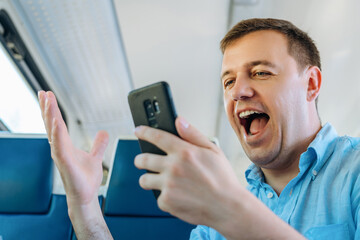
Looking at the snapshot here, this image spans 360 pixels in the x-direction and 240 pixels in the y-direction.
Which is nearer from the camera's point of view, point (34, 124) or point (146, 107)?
point (146, 107)

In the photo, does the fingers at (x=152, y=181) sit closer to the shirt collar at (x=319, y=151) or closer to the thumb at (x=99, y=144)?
the thumb at (x=99, y=144)

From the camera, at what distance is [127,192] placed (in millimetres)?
1932

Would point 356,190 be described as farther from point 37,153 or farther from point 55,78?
point 55,78

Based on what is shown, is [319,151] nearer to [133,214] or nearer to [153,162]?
[153,162]

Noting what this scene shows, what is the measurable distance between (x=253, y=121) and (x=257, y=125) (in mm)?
47

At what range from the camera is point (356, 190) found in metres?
1.01

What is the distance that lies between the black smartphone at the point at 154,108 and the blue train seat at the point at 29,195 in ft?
4.46

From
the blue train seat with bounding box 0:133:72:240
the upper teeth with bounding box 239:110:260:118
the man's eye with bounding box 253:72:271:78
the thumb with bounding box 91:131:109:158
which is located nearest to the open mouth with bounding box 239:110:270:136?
the upper teeth with bounding box 239:110:260:118

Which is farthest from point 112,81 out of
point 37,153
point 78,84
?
point 37,153

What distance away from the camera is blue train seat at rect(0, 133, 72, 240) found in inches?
70.1

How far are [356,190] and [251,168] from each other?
0.69 metres

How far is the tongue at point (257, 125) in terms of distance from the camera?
147cm

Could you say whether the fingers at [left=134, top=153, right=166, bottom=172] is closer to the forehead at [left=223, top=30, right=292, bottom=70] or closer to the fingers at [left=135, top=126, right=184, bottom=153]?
the fingers at [left=135, top=126, right=184, bottom=153]

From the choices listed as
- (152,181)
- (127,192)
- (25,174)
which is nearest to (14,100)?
(25,174)
